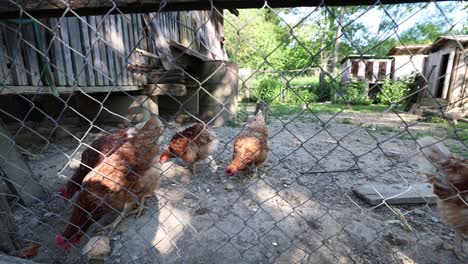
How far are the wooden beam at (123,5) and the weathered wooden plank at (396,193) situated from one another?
210 centimetres

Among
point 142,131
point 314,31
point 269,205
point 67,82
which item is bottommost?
point 269,205

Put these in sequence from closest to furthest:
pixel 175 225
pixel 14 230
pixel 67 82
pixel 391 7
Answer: pixel 391 7 < pixel 14 230 < pixel 175 225 < pixel 67 82

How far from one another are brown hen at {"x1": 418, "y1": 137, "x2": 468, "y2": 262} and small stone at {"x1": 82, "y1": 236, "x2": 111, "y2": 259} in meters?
2.39

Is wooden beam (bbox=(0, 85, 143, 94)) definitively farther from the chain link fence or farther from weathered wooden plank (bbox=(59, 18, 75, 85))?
weathered wooden plank (bbox=(59, 18, 75, 85))

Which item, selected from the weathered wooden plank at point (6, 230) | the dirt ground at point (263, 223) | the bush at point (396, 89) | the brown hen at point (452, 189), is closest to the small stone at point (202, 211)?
the dirt ground at point (263, 223)

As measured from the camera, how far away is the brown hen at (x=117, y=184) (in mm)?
1847

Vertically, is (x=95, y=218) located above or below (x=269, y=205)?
above

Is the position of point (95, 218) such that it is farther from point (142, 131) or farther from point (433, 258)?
point (433, 258)

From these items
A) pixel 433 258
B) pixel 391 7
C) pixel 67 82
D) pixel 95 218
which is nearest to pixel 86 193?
pixel 95 218

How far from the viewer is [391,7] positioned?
2.89 ft

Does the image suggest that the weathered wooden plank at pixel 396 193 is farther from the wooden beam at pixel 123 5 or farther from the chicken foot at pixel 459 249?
the wooden beam at pixel 123 5

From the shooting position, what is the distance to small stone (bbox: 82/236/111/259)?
1729 millimetres

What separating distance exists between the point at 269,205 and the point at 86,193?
5.62 feet

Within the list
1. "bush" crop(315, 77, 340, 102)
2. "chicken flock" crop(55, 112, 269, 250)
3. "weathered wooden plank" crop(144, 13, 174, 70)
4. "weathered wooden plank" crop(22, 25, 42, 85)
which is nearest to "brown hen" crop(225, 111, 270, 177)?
"chicken flock" crop(55, 112, 269, 250)
